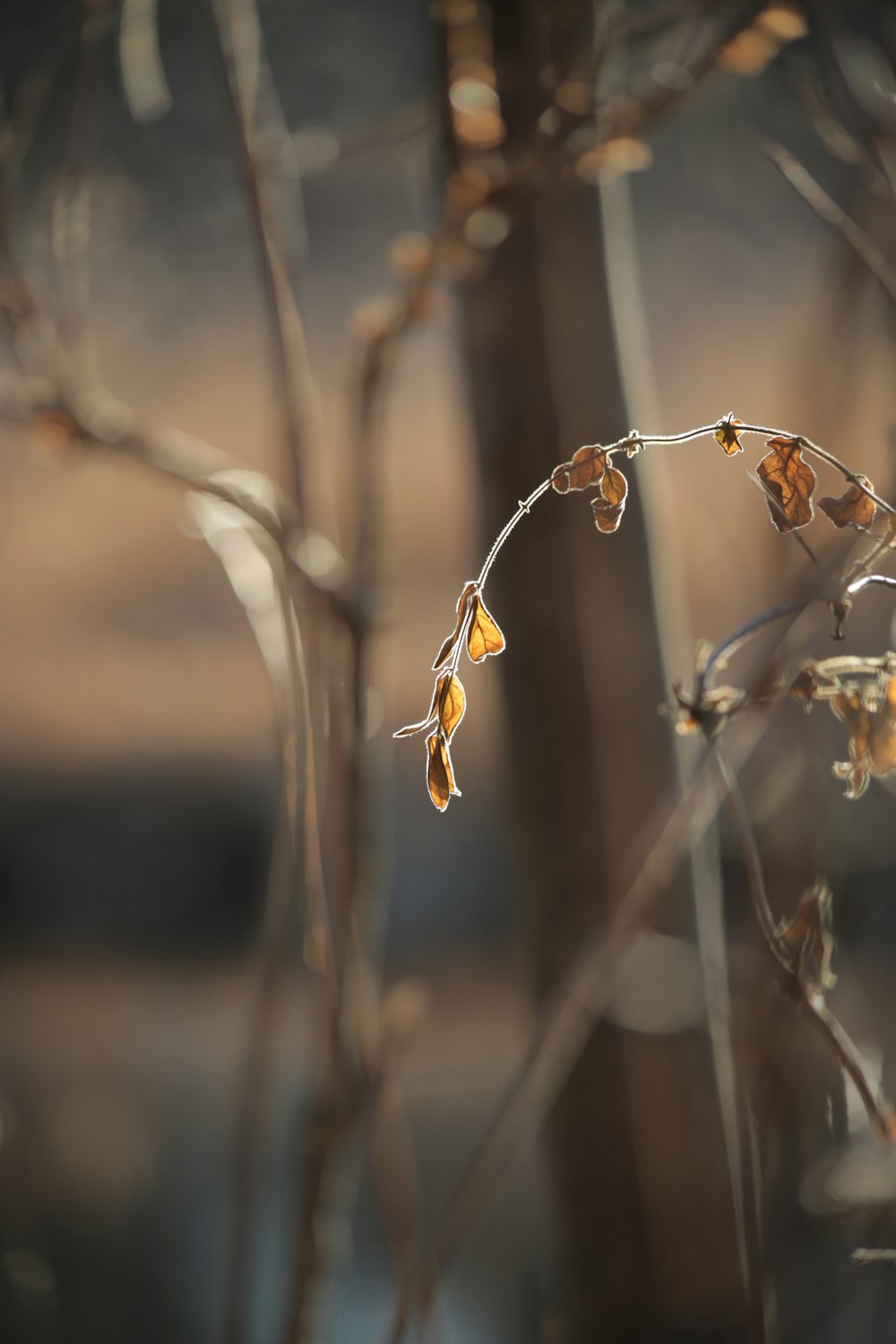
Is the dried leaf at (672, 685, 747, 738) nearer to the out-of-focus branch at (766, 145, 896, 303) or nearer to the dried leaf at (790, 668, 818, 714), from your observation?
the dried leaf at (790, 668, 818, 714)

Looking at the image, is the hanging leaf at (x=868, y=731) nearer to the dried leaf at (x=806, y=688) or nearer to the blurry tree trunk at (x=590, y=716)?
the dried leaf at (x=806, y=688)

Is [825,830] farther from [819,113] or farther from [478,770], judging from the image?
[478,770]

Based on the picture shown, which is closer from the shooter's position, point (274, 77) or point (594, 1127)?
point (594, 1127)

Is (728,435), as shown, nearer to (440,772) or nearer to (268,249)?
(440,772)

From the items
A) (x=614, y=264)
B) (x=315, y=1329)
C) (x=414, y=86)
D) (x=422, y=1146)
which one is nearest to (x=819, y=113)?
(x=614, y=264)

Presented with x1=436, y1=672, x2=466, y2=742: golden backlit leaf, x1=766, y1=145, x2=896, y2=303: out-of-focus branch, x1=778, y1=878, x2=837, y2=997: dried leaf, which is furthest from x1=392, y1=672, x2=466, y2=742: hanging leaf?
x1=766, y1=145, x2=896, y2=303: out-of-focus branch
